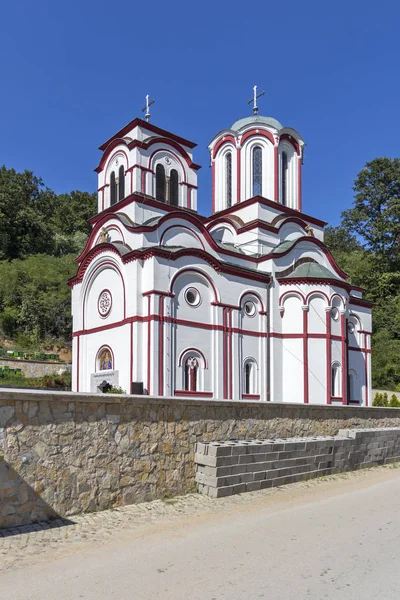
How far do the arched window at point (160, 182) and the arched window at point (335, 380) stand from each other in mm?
9751

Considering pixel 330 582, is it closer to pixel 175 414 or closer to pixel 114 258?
pixel 175 414

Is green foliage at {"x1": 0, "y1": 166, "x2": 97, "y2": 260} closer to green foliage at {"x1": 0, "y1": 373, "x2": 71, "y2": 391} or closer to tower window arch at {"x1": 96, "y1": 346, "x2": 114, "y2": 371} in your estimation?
green foliage at {"x1": 0, "y1": 373, "x2": 71, "y2": 391}

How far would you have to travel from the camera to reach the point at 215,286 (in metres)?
20.4

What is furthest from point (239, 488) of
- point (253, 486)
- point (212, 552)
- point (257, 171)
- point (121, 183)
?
point (257, 171)

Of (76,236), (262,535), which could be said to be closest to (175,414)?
(262,535)

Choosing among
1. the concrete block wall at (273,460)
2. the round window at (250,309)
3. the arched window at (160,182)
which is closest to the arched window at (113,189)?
the arched window at (160,182)

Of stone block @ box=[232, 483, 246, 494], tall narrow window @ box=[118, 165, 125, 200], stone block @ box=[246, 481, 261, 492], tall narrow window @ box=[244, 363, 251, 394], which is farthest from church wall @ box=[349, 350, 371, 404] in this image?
stone block @ box=[232, 483, 246, 494]

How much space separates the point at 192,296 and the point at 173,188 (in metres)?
5.71

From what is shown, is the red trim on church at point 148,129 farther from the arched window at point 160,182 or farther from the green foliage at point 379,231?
the green foliage at point 379,231

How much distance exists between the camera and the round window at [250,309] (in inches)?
856

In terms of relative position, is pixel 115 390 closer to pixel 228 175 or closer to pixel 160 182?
pixel 160 182

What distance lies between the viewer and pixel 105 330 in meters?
20.3

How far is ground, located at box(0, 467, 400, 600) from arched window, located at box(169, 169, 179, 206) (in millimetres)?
16058

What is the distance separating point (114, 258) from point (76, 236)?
105 ft
